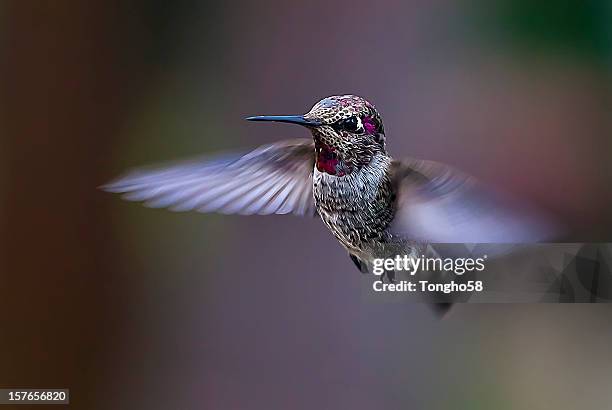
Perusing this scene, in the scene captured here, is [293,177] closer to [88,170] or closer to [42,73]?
[88,170]

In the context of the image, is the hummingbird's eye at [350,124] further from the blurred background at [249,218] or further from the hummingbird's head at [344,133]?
the blurred background at [249,218]

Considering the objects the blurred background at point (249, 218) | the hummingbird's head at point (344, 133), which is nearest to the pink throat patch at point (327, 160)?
the hummingbird's head at point (344, 133)

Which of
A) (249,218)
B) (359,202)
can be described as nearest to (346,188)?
(359,202)

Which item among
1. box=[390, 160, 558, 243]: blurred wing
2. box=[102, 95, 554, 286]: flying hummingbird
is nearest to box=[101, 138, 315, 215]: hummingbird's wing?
box=[102, 95, 554, 286]: flying hummingbird

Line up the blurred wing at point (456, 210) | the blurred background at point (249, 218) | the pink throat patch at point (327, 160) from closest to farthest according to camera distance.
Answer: the blurred wing at point (456, 210), the pink throat patch at point (327, 160), the blurred background at point (249, 218)

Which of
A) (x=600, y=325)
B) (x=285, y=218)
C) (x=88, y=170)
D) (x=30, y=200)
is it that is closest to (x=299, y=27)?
(x=285, y=218)
